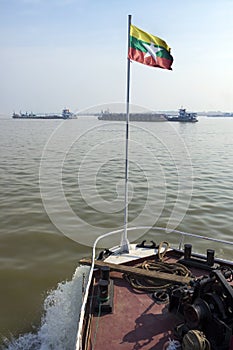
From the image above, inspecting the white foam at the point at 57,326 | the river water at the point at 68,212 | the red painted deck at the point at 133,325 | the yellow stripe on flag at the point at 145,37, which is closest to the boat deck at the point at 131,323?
the red painted deck at the point at 133,325

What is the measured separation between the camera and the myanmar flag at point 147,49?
597cm

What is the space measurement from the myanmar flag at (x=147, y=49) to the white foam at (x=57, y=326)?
4043mm

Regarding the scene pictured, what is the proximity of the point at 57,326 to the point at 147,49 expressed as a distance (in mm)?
5323

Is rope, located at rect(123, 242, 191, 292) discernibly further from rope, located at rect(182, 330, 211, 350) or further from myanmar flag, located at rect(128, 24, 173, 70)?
myanmar flag, located at rect(128, 24, 173, 70)

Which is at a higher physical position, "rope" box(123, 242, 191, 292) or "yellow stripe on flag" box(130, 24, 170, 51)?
"yellow stripe on flag" box(130, 24, 170, 51)

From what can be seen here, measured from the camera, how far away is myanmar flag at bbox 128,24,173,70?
597cm

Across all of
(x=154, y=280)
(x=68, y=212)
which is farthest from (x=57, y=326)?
(x=68, y=212)

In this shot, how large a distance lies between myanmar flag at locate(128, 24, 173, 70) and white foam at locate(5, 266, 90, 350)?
4043mm

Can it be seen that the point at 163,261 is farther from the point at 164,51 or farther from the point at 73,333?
the point at 164,51

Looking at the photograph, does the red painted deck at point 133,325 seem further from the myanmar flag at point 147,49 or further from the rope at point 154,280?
the myanmar flag at point 147,49

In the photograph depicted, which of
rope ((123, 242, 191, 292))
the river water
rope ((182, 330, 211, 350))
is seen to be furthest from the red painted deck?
the river water

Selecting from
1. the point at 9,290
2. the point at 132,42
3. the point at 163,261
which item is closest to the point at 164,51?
the point at 132,42

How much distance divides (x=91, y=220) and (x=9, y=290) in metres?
4.59

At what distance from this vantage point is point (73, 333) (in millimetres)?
5246
